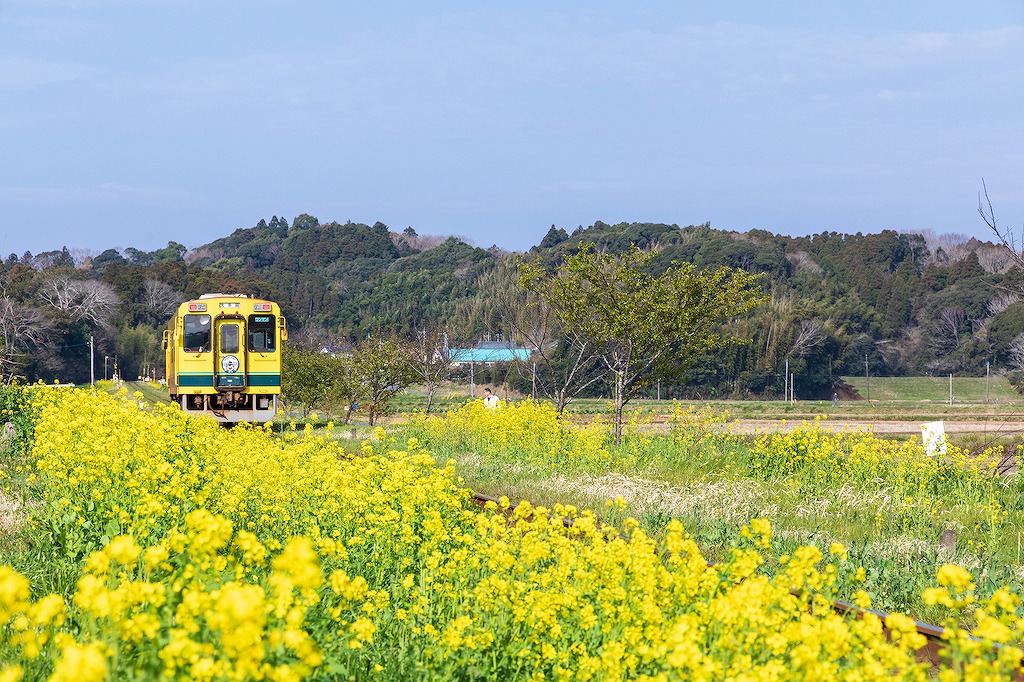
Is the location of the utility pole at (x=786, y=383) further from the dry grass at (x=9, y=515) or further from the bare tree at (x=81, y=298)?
the dry grass at (x=9, y=515)

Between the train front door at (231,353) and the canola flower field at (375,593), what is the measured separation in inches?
535

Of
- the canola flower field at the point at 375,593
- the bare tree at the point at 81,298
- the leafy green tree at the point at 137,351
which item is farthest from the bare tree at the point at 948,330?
the canola flower field at the point at 375,593

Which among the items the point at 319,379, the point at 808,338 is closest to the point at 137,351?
the point at 808,338

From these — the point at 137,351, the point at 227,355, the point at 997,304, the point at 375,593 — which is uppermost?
the point at 997,304

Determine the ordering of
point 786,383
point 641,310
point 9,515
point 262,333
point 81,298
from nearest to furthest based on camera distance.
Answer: point 9,515, point 641,310, point 262,333, point 786,383, point 81,298

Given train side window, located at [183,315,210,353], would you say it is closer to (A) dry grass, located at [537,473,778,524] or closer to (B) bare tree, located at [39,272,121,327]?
(A) dry grass, located at [537,473,778,524]

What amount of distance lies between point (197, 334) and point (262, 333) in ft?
4.51

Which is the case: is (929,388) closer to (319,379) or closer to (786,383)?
(786,383)

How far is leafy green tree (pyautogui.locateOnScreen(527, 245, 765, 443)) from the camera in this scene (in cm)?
1667

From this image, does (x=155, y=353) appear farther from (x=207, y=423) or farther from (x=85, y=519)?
(x=85, y=519)

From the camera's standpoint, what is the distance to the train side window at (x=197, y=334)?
75.3ft

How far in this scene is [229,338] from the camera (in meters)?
23.0

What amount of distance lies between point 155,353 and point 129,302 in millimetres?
7886

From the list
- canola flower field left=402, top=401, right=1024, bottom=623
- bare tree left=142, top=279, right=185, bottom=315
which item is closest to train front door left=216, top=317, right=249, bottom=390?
canola flower field left=402, top=401, right=1024, bottom=623
